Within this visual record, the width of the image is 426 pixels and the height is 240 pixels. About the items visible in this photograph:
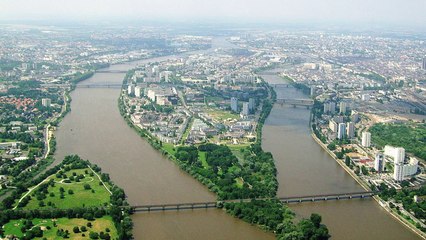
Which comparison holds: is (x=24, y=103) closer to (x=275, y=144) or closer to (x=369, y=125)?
(x=275, y=144)

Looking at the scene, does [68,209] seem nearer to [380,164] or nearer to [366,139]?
[380,164]

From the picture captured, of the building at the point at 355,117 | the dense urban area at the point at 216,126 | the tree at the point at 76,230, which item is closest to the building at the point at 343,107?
the dense urban area at the point at 216,126

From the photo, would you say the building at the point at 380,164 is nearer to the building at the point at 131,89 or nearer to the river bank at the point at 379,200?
the river bank at the point at 379,200

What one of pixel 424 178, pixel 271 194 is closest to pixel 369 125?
pixel 424 178

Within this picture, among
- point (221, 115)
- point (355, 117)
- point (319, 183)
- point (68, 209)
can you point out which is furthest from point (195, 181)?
point (355, 117)

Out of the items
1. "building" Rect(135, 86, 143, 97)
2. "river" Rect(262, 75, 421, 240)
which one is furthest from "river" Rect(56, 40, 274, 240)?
"building" Rect(135, 86, 143, 97)

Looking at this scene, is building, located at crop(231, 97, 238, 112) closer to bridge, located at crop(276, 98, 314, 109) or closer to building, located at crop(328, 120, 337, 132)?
bridge, located at crop(276, 98, 314, 109)
